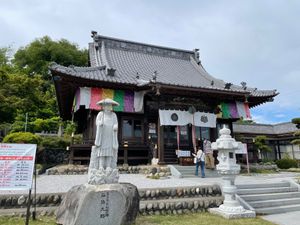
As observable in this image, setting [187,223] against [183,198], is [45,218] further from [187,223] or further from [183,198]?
[183,198]

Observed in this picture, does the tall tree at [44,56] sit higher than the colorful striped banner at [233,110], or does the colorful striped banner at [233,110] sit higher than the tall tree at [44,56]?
the tall tree at [44,56]

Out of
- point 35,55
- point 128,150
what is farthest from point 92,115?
point 35,55

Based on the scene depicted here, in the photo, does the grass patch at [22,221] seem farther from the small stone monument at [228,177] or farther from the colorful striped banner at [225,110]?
the colorful striped banner at [225,110]

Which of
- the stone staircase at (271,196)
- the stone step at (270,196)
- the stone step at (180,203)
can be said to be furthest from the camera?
the stone step at (270,196)

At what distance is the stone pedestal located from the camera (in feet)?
17.4

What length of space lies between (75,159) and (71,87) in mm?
4707

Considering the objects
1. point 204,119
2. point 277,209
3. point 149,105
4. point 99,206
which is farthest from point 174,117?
point 99,206

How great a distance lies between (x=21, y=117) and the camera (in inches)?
1081

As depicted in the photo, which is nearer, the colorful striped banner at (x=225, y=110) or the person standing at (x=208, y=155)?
the person standing at (x=208, y=155)

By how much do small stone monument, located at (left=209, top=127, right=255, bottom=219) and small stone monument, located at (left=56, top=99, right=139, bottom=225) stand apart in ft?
10.2

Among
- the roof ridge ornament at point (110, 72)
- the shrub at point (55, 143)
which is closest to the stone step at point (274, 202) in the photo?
the roof ridge ornament at point (110, 72)

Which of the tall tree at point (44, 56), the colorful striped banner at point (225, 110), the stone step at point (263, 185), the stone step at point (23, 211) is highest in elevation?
the tall tree at point (44, 56)

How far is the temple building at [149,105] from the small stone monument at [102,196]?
23.3 ft

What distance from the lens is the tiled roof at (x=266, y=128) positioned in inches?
1120
